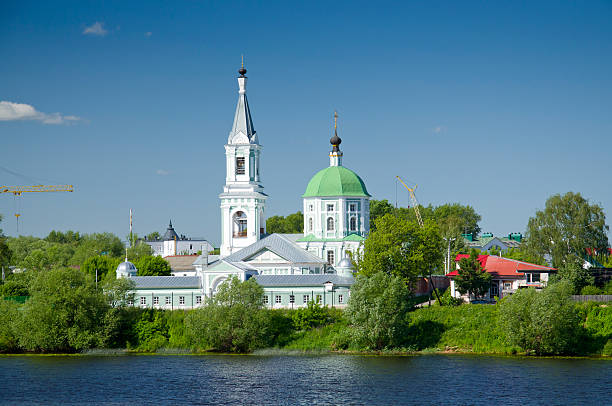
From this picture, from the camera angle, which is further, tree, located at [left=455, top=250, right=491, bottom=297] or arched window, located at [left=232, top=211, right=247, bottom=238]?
arched window, located at [left=232, top=211, right=247, bottom=238]

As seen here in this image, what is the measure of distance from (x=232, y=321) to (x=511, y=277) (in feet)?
70.3

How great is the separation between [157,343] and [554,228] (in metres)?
29.7

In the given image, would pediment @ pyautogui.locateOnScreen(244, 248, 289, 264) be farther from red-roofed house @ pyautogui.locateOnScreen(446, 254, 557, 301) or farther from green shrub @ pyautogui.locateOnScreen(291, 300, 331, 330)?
red-roofed house @ pyautogui.locateOnScreen(446, 254, 557, 301)

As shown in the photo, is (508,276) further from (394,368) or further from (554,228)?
(394,368)

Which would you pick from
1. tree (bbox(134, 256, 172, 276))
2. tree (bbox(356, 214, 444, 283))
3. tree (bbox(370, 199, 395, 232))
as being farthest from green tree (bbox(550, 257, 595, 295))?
tree (bbox(370, 199, 395, 232))

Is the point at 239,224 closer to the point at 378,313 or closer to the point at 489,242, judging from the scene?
the point at 378,313

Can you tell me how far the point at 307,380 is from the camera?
4559cm

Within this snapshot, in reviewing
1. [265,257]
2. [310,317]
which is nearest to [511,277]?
[310,317]

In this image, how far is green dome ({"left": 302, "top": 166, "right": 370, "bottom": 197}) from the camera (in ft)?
247

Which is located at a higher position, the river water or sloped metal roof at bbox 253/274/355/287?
sloped metal roof at bbox 253/274/355/287

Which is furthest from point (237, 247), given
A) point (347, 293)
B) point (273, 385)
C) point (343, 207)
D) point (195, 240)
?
point (195, 240)

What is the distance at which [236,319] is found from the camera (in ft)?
182

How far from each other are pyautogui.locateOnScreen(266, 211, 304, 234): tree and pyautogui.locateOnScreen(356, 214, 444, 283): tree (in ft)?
213

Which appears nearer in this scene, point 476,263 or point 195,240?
point 476,263
